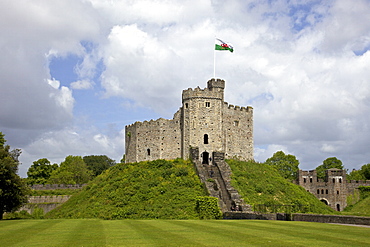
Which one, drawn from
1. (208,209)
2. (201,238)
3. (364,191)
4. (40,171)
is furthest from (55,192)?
(364,191)

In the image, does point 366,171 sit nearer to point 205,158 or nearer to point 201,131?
point 205,158

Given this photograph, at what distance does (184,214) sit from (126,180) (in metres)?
12.1

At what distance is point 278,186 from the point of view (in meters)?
46.2

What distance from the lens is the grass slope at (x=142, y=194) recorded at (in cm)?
3662

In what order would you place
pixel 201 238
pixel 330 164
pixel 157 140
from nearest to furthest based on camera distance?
pixel 201 238 → pixel 157 140 → pixel 330 164

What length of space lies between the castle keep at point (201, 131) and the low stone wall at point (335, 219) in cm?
2199

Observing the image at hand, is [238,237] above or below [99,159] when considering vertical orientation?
below

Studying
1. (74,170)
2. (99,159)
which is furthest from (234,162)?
(99,159)

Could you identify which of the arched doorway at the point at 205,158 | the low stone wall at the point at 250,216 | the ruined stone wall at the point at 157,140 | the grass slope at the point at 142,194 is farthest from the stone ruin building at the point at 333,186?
the low stone wall at the point at 250,216

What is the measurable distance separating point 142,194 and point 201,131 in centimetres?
1275

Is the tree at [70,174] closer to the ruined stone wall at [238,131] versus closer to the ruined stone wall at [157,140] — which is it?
the ruined stone wall at [157,140]

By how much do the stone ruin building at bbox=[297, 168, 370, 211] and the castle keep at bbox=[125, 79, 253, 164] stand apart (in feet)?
131

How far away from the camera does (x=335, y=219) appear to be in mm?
25359

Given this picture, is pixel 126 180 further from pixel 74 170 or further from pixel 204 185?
pixel 74 170
